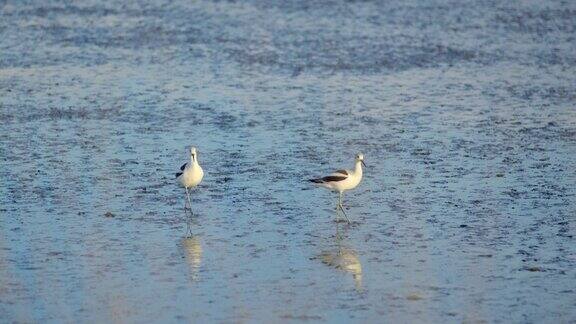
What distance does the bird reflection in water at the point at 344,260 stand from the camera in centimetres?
1315

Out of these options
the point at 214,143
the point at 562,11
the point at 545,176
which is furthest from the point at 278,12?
the point at 545,176

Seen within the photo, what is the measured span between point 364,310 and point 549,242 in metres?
3.27

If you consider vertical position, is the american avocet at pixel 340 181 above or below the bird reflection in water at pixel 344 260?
above

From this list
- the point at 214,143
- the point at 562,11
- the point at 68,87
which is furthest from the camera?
the point at 562,11

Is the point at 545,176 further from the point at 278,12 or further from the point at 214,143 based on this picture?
the point at 278,12

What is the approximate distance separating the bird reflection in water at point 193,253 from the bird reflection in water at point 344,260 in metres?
1.40

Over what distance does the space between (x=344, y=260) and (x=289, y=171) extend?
4.43 m

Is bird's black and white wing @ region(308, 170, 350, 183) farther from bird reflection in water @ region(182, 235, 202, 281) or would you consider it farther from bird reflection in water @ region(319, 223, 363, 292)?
bird reflection in water @ region(182, 235, 202, 281)

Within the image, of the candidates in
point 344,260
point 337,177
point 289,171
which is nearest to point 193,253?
point 344,260

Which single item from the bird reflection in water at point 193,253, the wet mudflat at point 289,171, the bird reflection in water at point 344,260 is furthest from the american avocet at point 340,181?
the bird reflection in water at point 193,253

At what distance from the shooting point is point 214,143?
20000mm

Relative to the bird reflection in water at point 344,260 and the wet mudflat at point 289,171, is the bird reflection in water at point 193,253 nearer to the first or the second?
the wet mudflat at point 289,171

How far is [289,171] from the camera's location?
18.0 meters

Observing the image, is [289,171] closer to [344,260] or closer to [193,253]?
[193,253]
